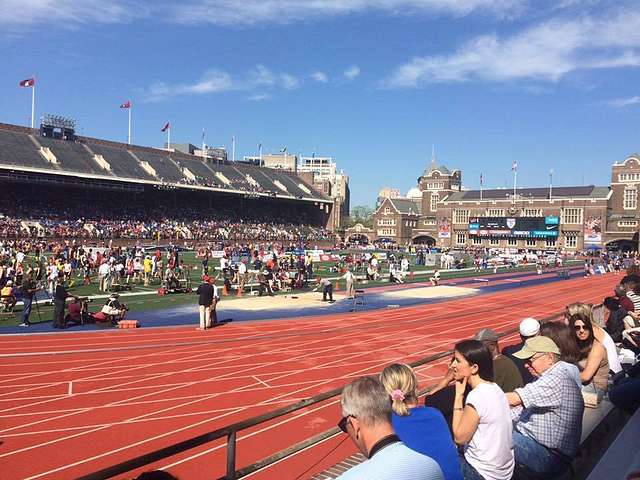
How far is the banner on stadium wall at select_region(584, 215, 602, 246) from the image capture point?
85.0m

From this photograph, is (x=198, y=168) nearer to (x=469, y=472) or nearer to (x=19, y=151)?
(x=19, y=151)

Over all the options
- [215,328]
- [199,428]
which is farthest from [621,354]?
[215,328]

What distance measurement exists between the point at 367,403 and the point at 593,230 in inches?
3684

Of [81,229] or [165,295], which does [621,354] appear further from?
[81,229]

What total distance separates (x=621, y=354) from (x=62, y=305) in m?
14.7

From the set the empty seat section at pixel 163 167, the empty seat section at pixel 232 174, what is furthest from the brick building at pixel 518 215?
the empty seat section at pixel 163 167

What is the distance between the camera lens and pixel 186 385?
1045 centimetres

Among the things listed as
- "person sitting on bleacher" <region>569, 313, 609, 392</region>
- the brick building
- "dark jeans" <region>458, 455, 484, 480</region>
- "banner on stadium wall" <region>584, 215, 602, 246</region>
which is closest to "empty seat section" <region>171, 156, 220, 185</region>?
the brick building

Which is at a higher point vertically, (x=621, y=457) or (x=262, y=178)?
(x=262, y=178)

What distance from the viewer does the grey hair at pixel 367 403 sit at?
2.86m

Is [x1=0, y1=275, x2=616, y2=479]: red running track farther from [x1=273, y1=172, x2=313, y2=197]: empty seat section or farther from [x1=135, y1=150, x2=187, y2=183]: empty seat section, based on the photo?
[x1=273, y1=172, x2=313, y2=197]: empty seat section

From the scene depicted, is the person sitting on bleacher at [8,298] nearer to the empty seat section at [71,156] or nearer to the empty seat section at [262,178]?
the empty seat section at [71,156]

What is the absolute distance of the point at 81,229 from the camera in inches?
2203

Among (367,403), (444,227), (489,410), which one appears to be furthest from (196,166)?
(367,403)
